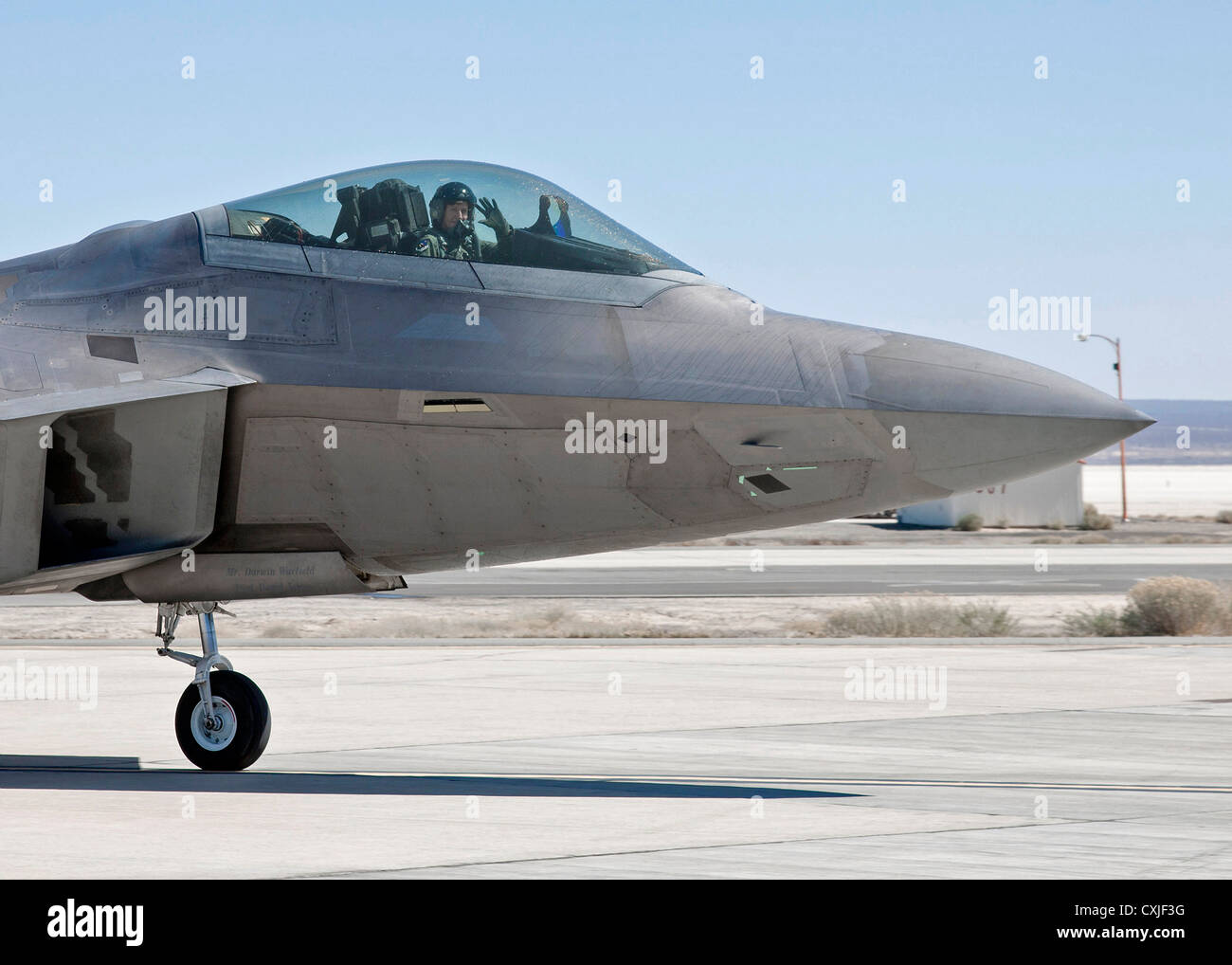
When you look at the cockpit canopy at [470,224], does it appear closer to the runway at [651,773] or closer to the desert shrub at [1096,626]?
the runway at [651,773]

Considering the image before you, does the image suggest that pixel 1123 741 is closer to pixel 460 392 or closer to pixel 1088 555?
pixel 460 392

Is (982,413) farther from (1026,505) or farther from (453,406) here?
(1026,505)

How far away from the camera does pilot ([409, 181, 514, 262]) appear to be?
32.0ft

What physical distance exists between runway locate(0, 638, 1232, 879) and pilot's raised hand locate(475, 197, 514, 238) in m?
3.65

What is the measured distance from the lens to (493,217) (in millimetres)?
9797

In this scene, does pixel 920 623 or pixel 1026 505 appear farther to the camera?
pixel 1026 505

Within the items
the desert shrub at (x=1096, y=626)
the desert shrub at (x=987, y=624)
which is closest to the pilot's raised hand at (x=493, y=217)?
the desert shrub at (x=987, y=624)

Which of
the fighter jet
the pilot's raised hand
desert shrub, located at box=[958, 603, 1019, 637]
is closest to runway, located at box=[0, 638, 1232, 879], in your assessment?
the fighter jet

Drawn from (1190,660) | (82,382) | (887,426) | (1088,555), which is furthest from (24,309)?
(1088,555)

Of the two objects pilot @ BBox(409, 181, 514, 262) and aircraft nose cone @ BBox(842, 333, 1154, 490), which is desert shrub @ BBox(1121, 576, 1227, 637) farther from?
pilot @ BBox(409, 181, 514, 262)

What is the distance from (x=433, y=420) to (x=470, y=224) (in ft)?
4.38

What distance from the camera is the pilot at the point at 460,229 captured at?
9.76 meters

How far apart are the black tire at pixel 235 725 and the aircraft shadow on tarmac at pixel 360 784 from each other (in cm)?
13

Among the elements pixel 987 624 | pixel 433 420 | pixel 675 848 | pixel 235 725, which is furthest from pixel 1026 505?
pixel 675 848
